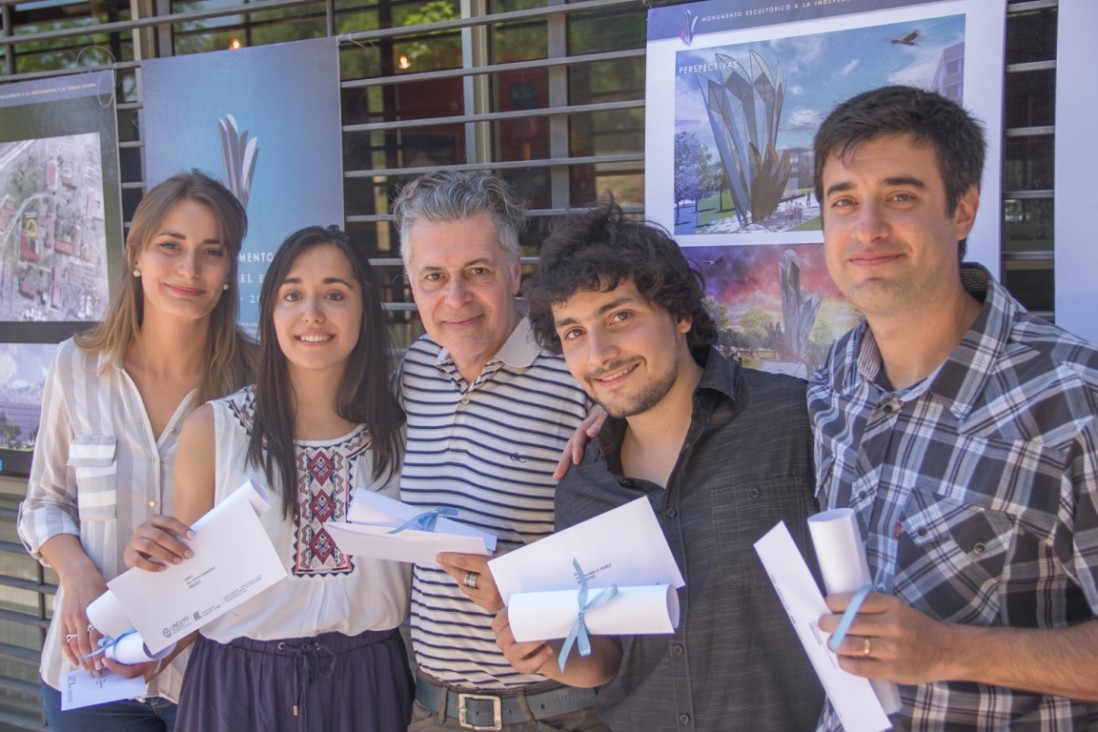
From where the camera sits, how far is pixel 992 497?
1513 millimetres

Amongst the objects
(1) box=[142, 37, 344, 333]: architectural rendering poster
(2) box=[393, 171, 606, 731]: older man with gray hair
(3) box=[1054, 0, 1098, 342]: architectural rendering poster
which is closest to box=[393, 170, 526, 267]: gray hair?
(2) box=[393, 171, 606, 731]: older man with gray hair

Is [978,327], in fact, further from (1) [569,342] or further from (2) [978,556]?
(1) [569,342]

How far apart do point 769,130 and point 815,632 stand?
166 centimetres

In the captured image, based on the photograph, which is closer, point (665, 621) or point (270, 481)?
point (665, 621)

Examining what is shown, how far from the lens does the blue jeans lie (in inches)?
107

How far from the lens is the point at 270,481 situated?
94.0 inches

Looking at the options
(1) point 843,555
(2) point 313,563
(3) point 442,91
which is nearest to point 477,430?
(2) point 313,563

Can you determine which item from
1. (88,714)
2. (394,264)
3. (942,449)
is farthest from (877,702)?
(394,264)

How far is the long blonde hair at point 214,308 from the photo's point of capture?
2.82 m

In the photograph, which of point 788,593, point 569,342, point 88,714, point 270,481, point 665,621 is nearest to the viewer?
point 788,593

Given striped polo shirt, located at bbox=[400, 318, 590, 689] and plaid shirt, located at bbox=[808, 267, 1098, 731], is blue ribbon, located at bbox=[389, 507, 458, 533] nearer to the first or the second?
striped polo shirt, located at bbox=[400, 318, 590, 689]

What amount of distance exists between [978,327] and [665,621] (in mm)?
787

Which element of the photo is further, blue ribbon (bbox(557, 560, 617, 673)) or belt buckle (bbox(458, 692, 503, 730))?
belt buckle (bbox(458, 692, 503, 730))

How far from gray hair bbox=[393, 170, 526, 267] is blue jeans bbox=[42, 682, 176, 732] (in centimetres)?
155
